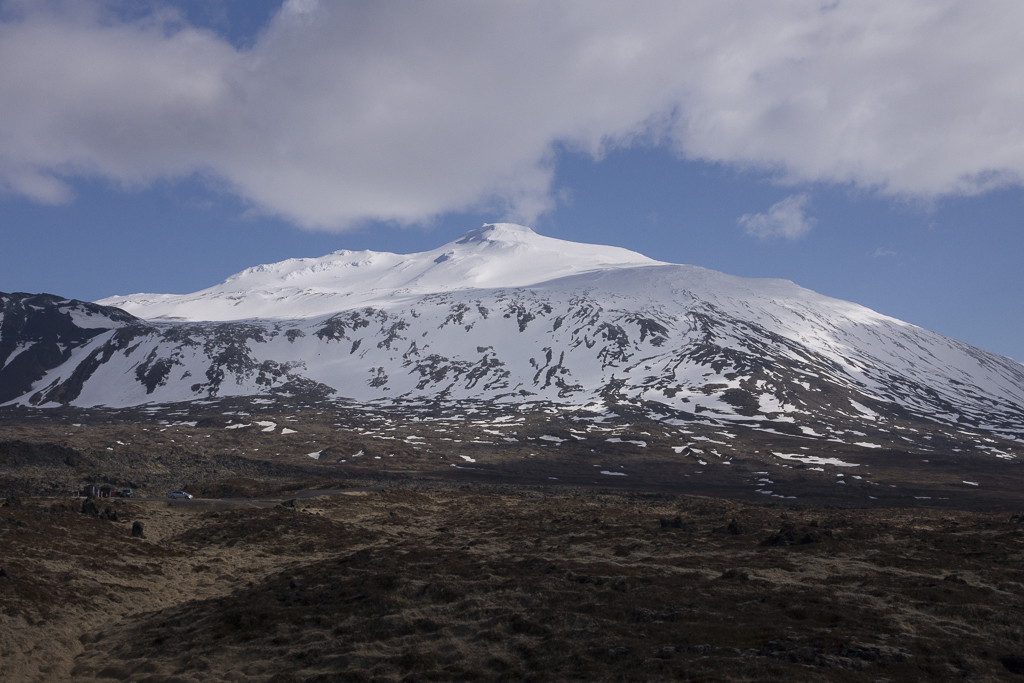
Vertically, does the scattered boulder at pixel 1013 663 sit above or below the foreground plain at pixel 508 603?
above

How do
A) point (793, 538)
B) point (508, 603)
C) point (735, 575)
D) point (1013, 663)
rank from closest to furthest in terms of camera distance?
point (1013, 663)
point (508, 603)
point (735, 575)
point (793, 538)

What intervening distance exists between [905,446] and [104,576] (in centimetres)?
15741

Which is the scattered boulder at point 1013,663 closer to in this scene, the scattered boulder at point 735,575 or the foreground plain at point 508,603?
the foreground plain at point 508,603

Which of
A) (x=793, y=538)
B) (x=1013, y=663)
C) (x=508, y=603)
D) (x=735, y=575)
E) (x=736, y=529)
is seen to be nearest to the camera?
(x=1013, y=663)

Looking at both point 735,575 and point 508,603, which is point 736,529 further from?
point 508,603

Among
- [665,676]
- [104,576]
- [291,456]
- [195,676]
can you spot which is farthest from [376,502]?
[291,456]

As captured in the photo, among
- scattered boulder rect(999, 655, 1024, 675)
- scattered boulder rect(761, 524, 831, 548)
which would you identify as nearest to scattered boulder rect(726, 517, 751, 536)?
scattered boulder rect(761, 524, 831, 548)

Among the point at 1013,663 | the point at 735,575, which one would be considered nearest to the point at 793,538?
the point at 735,575

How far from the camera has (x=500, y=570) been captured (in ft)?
96.6

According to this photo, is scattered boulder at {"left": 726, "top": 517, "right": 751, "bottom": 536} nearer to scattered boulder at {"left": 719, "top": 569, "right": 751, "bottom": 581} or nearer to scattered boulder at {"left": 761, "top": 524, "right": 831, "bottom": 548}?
scattered boulder at {"left": 761, "top": 524, "right": 831, "bottom": 548}

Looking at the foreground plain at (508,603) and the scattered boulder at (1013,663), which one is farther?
the foreground plain at (508,603)

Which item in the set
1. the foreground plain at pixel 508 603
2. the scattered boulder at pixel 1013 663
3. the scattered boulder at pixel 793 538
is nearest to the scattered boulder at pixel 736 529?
the foreground plain at pixel 508 603

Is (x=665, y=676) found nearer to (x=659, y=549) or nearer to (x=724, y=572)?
(x=724, y=572)

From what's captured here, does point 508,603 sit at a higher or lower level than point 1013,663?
lower
